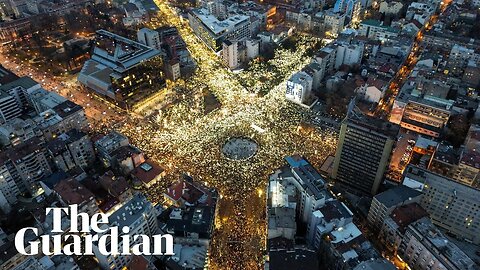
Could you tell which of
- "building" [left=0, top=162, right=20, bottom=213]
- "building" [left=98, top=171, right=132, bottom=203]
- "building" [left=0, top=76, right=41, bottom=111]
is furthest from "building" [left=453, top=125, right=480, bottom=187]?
"building" [left=0, top=76, right=41, bottom=111]

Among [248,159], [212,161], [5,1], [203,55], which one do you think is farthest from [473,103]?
[5,1]

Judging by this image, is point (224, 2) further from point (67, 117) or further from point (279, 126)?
point (67, 117)

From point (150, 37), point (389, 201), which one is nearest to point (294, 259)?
point (389, 201)

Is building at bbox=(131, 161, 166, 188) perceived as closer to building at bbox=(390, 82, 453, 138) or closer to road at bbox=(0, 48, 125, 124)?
road at bbox=(0, 48, 125, 124)

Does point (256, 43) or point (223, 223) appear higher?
point (256, 43)

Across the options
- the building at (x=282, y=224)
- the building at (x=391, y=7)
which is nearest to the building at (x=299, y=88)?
the building at (x=282, y=224)

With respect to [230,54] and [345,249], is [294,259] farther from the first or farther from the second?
[230,54]
